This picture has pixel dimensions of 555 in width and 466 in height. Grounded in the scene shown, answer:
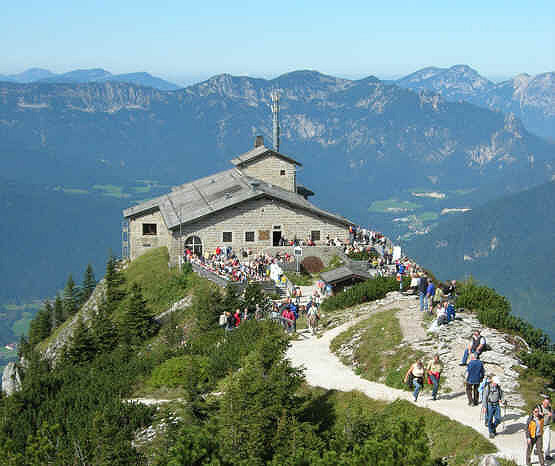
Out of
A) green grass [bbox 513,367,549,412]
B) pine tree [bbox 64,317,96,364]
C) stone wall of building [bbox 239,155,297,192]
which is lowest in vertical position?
pine tree [bbox 64,317,96,364]

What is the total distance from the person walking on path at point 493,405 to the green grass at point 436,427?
1.47ft

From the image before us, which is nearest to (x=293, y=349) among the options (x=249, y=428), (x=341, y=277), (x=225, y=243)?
(x=341, y=277)

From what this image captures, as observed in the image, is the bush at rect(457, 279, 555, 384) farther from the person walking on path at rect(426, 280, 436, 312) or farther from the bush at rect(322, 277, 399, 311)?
the bush at rect(322, 277, 399, 311)

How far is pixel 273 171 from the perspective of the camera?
71.3 meters

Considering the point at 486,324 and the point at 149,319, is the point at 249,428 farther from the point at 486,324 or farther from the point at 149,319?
the point at 149,319

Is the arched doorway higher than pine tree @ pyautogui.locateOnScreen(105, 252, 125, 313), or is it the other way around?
the arched doorway

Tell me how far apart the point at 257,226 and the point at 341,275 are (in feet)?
47.1

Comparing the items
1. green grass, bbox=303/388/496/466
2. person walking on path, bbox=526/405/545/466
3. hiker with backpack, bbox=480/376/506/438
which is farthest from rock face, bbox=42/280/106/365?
person walking on path, bbox=526/405/545/466

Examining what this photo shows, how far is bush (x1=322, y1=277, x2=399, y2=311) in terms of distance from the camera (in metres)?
39.7

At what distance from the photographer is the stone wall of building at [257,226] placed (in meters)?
54.9

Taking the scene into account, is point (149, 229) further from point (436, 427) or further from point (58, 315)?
point (436, 427)

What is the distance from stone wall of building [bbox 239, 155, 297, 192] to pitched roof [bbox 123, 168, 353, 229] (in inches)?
57.9

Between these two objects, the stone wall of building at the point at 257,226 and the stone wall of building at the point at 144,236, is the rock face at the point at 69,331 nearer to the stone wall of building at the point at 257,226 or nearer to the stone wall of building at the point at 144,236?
the stone wall of building at the point at 144,236

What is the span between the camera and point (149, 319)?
4381 centimetres
